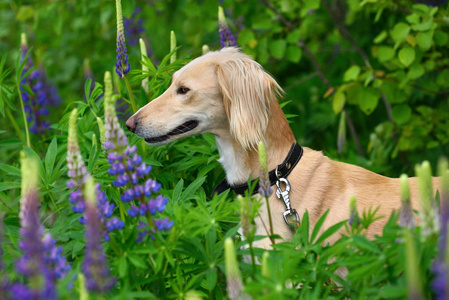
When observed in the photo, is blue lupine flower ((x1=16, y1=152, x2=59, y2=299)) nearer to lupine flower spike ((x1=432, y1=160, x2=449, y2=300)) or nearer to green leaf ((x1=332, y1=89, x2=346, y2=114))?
lupine flower spike ((x1=432, y1=160, x2=449, y2=300))

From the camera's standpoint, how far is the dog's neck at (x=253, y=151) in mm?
3105

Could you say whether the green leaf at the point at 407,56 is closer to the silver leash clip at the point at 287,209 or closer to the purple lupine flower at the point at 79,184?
the silver leash clip at the point at 287,209

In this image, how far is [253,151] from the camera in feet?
10.4

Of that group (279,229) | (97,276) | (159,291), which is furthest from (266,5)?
(97,276)

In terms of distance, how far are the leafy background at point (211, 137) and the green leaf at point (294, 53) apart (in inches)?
0.4

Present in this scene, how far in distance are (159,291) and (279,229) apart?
87 cm

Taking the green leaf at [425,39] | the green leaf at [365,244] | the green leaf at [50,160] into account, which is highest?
the green leaf at [425,39]

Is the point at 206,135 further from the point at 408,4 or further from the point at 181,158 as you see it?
the point at 408,4

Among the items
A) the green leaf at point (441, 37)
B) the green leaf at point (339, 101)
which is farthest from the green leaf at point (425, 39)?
the green leaf at point (339, 101)

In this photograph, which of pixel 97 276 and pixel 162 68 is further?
pixel 162 68

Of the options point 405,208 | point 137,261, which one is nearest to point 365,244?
point 405,208

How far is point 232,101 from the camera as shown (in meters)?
3.12

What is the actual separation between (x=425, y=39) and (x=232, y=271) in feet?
9.73

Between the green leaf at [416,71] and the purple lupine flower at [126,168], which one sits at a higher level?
the purple lupine flower at [126,168]
